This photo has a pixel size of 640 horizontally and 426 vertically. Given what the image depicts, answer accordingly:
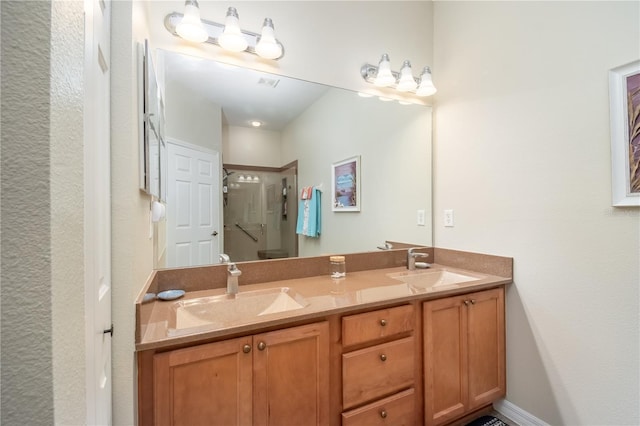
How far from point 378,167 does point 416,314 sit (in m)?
1.09

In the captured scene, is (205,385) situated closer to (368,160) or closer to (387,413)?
(387,413)

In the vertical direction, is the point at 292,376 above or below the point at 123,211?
below

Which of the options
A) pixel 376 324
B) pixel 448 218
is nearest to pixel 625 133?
pixel 448 218

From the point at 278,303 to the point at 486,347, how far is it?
1212 millimetres

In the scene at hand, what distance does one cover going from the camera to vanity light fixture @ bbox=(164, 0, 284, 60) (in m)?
1.32

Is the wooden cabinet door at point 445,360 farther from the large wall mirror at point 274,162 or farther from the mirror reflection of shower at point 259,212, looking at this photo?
the mirror reflection of shower at point 259,212

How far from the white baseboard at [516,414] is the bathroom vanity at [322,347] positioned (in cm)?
→ 9

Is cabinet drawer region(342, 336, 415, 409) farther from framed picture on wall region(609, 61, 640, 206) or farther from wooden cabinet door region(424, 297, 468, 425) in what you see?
framed picture on wall region(609, 61, 640, 206)

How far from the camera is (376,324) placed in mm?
1247

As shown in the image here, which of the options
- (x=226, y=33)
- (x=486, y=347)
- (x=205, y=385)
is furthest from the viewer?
(x=486, y=347)

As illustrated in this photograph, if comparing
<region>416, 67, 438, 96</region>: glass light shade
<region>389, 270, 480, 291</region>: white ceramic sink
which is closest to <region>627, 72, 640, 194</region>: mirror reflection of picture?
<region>389, 270, 480, 291</region>: white ceramic sink

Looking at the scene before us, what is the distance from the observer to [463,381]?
1.48 m

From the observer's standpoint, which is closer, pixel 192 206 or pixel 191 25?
pixel 191 25

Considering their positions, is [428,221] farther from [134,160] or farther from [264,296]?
[134,160]
